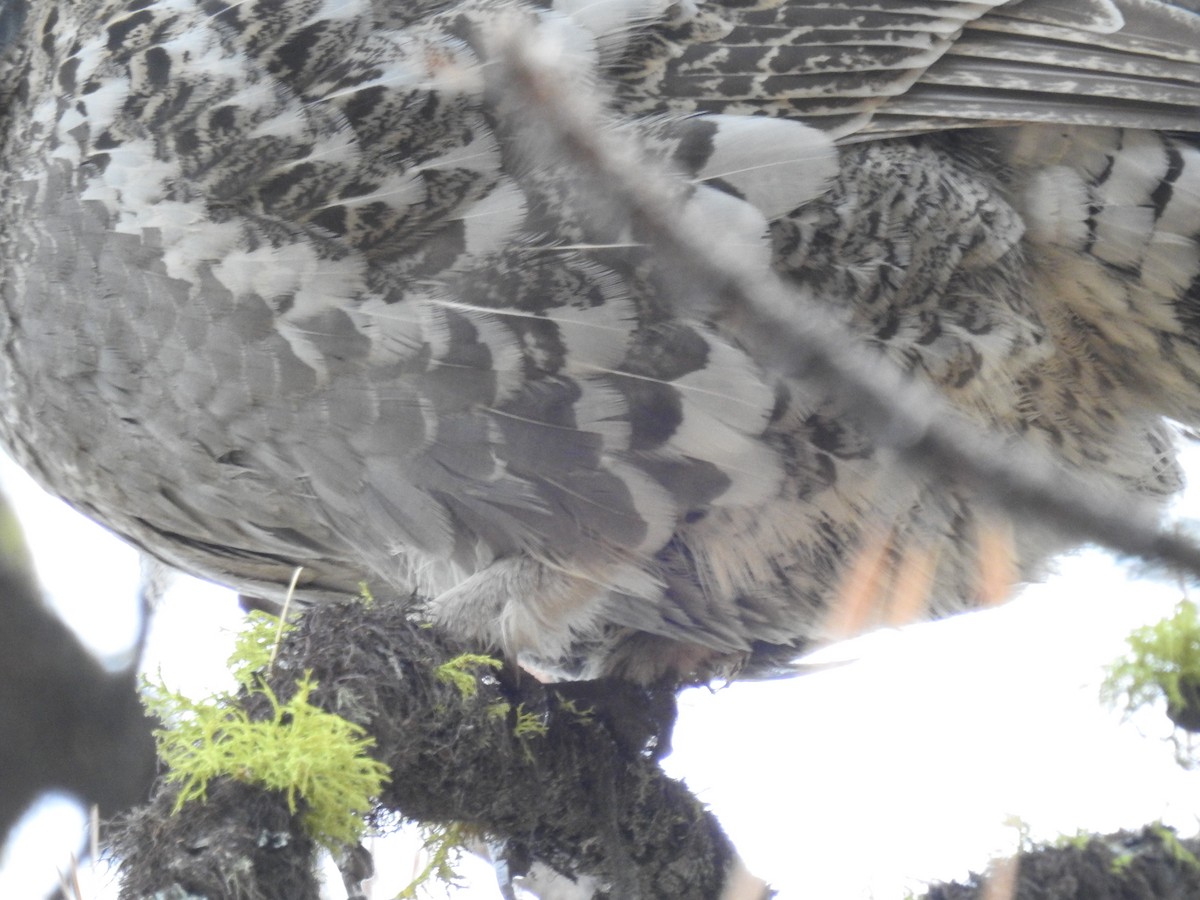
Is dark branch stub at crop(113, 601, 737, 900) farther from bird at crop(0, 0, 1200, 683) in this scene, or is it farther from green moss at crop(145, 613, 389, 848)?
bird at crop(0, 0, 1200, 683)

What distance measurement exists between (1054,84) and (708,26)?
603mm

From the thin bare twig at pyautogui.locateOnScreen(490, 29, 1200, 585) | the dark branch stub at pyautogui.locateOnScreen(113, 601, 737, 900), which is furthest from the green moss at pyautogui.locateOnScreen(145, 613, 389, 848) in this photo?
the thin bare twig at pyautogui.locateOnScreen(490, 29, 1200, 585)

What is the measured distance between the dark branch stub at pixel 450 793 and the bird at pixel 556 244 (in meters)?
0.20

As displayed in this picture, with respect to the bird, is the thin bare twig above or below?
above

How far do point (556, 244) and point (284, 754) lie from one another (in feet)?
3.10

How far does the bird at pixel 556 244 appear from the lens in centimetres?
220

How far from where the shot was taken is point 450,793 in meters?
2.19

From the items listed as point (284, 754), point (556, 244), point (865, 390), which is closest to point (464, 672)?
point (284, 754)

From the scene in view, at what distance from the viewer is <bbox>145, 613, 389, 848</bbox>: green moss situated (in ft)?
5.97

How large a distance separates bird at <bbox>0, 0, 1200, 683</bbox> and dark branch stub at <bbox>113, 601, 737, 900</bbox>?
7.8 inches

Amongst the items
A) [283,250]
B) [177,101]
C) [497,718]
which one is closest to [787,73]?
[283,250]

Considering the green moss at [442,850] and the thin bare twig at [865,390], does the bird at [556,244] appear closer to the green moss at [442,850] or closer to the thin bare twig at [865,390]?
the green moss at [442,850]

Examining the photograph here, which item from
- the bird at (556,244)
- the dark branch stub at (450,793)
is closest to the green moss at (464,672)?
the dark branch stub at (450,793)

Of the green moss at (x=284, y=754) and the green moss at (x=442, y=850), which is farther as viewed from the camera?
the green moss at (x=442, y=850)
